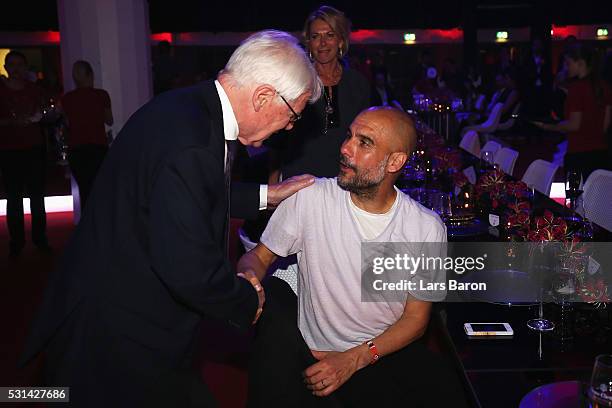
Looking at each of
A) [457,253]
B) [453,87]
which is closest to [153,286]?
[457,253]

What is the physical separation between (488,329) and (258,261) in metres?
0.91

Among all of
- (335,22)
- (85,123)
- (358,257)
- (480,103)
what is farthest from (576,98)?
(480,103)

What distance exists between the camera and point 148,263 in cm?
185

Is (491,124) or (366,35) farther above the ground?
(366,35)

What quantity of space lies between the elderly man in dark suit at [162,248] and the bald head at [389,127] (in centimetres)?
65

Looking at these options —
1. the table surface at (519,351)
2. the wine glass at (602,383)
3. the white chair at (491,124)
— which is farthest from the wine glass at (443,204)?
the white chair at (491,124)

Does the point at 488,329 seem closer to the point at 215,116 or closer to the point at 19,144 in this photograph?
the point at 215,116

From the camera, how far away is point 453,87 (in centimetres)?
1405

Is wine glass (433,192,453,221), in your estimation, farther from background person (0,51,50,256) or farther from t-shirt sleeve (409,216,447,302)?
background person (0,51,50,256)

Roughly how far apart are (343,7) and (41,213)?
12915 mm

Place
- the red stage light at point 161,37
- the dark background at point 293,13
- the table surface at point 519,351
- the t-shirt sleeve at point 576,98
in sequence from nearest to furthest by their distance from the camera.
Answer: the table surface at point 519,351 < the t-shirt sleeve at point 576,98 < the dark background at point 293,13 < the red stage light at point 161,37

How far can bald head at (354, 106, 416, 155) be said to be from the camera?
2.63 meters

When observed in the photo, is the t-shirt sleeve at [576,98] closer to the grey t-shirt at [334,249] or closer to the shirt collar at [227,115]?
the grey t-shirt at [334,249]

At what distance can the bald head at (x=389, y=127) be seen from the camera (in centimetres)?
263
